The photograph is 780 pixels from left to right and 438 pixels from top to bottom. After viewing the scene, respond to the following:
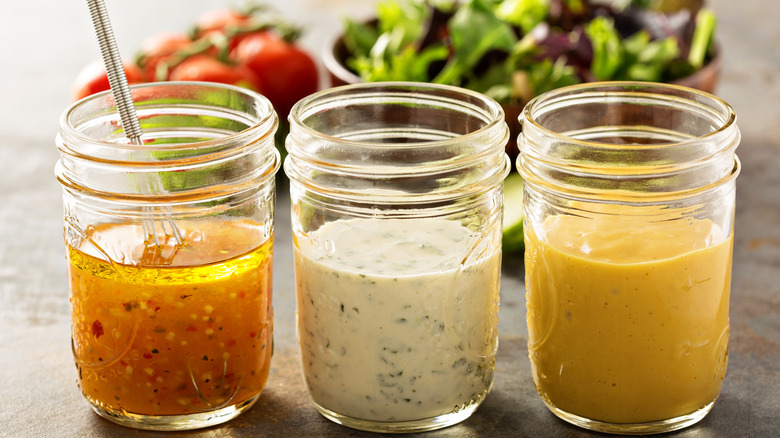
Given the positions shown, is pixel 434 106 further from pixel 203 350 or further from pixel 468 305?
pixel 203 350

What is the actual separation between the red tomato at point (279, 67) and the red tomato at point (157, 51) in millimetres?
155

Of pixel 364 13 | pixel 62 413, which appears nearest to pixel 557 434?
pixel 62 413

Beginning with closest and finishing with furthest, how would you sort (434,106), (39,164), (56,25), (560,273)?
1. (560,273)
2. (434,106)
3. (39,164)
4. (56,25)

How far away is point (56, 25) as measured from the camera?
3371 mm

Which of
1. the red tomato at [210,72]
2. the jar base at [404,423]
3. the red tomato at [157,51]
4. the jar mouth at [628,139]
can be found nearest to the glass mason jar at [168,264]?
the jar base at [404,423]

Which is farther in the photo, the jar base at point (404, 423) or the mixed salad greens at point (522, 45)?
the mixed salad greens at point (522, 45)

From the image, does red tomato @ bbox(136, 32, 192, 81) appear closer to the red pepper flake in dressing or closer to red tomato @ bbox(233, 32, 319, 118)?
red tomato @ bbox(233, 32, 319, 118)

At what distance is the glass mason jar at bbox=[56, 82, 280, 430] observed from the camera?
48.3 inches

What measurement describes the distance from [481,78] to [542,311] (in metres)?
0.97

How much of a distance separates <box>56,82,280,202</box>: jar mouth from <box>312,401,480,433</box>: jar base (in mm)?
341

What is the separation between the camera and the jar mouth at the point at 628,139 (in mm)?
1184

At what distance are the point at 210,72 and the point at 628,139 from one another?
1.27 m

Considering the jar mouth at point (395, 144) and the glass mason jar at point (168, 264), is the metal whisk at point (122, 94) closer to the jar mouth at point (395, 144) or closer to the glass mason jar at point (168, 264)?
the glass mason jar at point (168, 264)

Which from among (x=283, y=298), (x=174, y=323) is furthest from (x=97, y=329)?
(x=283, y=298)
